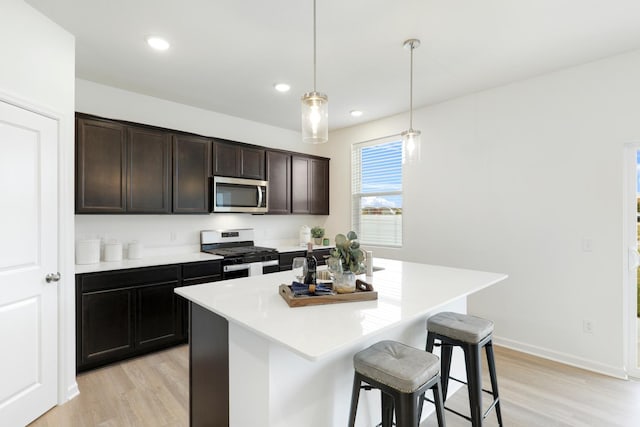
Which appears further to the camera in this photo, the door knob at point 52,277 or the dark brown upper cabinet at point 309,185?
the dark brown upper cabinet at point 309,185

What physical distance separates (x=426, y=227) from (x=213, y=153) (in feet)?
9.03

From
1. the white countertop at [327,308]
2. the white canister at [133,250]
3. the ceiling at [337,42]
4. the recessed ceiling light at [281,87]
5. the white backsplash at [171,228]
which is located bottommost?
the white countertop at [327,308]

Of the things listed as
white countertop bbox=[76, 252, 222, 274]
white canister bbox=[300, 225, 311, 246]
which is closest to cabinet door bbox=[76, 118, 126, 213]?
white countertop bbox=[76, 252, 222, 274]

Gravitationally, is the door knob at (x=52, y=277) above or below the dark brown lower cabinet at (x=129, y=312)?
above

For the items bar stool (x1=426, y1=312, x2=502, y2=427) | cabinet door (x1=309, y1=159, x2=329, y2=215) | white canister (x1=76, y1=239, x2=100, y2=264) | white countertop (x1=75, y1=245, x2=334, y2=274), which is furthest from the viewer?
cabinet door (x1=309, y1=159, x2=329, y2=215)

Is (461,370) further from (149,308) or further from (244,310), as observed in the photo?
(149,308)

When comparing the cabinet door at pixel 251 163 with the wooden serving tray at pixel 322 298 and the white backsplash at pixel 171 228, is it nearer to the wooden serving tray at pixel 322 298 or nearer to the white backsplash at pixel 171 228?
the white backsplash at pixel 171 228

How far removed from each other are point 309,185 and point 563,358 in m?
3.59

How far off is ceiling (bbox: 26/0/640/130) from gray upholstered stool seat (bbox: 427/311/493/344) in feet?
6.57

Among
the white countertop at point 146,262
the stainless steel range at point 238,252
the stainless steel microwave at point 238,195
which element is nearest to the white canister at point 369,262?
the stainless steel range at point 238,252

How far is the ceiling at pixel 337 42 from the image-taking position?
210 cm

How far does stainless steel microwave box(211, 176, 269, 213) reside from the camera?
12.4ft

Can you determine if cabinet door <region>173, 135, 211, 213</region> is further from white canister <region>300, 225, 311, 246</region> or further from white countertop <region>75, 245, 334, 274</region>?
white canister <region>300, 225, 311, 246</region>

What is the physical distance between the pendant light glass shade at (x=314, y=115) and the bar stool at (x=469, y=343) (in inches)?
53.2
